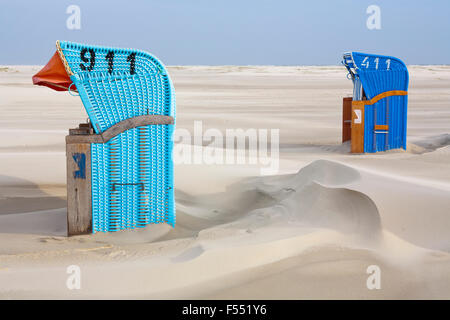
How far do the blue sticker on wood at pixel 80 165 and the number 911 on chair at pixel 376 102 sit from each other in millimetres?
7825

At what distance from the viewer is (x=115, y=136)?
6.23 metres

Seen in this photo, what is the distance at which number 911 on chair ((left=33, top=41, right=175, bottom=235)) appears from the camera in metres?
6.11

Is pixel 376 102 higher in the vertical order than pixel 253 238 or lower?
higher

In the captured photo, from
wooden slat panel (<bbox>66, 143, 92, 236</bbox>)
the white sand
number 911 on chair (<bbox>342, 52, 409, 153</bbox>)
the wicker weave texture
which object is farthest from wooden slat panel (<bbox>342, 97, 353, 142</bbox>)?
wooden slat panel (<bbox>66, 143, 92, 236</bbox>)

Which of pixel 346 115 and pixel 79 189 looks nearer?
pixel 79 189

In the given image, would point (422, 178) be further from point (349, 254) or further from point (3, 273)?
point (3, 273)

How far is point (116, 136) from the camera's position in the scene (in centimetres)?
624

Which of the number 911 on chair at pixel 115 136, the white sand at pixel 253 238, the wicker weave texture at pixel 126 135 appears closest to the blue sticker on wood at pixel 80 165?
the number 911 on chair at pixel 115 136

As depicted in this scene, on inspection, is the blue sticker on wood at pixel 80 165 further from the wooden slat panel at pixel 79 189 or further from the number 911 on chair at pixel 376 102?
the number 911 on chair at pixel 376 102

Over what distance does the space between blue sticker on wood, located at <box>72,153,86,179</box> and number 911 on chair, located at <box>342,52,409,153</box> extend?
308 inches

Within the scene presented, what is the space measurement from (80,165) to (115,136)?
51cm

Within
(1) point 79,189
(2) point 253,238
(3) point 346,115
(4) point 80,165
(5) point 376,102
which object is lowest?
(2) point 253,238

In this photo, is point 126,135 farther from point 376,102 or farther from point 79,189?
point 376,102

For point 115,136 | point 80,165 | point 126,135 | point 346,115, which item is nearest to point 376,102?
point 346,115
